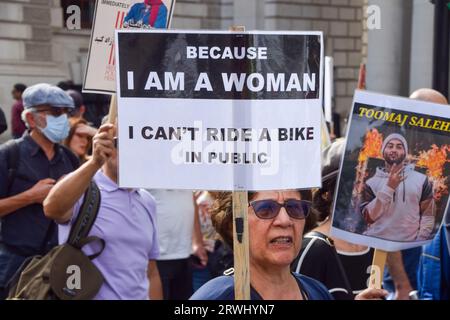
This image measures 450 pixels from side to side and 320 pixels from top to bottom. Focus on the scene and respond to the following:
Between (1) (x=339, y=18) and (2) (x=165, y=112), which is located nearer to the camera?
(2) (x=165, y=112)

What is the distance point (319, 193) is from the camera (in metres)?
4.03

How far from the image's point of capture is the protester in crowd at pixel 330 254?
3.64m

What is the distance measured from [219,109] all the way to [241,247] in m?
0.42

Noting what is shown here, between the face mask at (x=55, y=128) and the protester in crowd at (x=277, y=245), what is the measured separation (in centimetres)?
209

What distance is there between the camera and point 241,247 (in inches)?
111

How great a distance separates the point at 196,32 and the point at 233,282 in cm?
74

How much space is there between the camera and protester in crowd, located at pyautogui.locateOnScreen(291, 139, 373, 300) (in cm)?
364

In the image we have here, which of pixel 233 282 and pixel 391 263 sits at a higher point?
pixel 233 282

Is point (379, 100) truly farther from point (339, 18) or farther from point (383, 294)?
point (339, 18)

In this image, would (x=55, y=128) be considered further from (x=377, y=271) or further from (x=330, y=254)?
(x=377, y=271)

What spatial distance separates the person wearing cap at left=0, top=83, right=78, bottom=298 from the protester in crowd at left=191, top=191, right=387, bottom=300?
1959 mm

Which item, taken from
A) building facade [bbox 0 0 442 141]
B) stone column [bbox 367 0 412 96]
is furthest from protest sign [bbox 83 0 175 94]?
stone column [bbox 367 0 412 96]

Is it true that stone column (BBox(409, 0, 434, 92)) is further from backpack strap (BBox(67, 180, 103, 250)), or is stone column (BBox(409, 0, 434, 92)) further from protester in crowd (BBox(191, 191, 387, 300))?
protester in crowd (BBox(191, 191, 387, 300))
